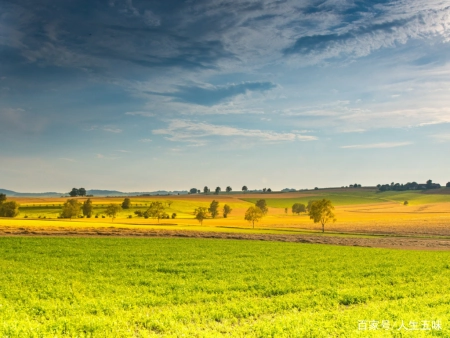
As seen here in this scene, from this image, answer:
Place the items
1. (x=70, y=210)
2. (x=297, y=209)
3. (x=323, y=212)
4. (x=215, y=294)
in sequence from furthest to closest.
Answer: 1. (x=297, y=209)
2. (x=70, y=210)
3. (x=323, y=212)
4. (x=215, y=294)

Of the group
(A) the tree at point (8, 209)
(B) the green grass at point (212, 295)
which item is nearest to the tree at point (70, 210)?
(A) the tree at point (8, 209)

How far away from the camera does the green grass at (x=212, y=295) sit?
14289 mm

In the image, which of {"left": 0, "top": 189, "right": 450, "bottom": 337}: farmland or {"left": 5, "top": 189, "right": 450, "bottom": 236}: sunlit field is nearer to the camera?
{"left": 0, "top": 189, "right": 450, "bottom": 337}: farmland

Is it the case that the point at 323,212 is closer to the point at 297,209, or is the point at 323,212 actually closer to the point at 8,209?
the point at 297,209

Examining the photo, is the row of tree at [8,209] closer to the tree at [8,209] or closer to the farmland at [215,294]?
the tree at [8,209]

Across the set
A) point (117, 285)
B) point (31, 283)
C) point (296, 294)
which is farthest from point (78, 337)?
point (296, 294)

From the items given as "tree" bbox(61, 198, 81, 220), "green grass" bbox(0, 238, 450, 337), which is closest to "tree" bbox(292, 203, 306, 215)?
"tree" bbox(61, 198, 81, 220)

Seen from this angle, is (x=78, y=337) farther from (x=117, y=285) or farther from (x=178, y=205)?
(x=178, y=205)

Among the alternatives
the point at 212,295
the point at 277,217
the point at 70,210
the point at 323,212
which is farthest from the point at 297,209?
the point at 212,295

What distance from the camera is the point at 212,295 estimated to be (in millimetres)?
19656

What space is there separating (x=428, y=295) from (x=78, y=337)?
18.9 meters

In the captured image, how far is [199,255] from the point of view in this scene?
35438 mm

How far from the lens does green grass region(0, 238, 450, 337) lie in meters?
14.3

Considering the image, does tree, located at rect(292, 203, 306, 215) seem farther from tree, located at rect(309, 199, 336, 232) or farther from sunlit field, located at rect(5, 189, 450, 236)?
tree, located at rect(309, 199, 336, 232)
